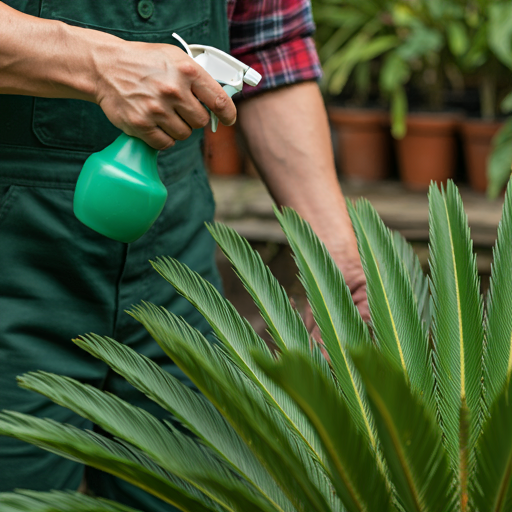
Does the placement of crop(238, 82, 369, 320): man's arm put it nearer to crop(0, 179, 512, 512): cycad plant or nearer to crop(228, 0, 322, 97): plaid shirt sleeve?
crop(228, 0, 322, 97): plaid shirt sleeve

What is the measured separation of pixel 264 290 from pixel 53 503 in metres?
0.30

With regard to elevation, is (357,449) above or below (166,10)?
below

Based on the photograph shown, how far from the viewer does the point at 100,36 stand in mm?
606

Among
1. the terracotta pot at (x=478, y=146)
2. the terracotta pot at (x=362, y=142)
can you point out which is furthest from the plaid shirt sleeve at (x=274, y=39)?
the terracotta pot at (x=362, y=142)

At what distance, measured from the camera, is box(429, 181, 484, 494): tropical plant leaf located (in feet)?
1.94

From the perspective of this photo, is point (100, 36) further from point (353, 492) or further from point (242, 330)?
point (353, 492)

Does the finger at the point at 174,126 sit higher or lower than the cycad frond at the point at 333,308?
higher

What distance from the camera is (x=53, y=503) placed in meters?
0.47

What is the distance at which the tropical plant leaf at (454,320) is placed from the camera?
0.59 metres

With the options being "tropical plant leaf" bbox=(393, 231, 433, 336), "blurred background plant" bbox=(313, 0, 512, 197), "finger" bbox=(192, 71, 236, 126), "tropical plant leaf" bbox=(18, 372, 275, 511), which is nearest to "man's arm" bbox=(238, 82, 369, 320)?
"tropical plant leaf" bbox=(393, 231, 433, 336)

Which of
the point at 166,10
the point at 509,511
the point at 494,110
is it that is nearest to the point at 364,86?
the point at 494,110

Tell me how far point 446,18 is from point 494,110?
45 centimetres

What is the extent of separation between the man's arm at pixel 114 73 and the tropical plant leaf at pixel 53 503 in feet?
1.13

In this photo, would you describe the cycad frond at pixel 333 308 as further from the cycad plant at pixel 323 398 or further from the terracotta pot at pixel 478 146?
the terracotta pot at pixel 478 146
